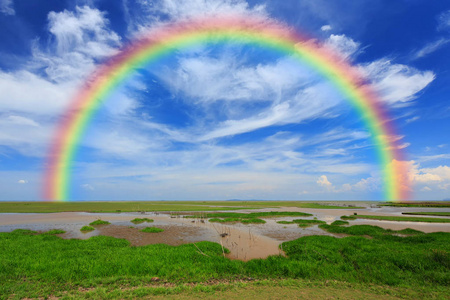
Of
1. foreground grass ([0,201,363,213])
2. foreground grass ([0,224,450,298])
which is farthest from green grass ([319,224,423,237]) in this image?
foreground grass ([0,201,363,213])

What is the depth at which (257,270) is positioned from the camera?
13328mm

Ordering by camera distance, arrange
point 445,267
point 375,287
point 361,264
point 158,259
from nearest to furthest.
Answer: point 375,287, point 445,267, point 361,264, point 158,259

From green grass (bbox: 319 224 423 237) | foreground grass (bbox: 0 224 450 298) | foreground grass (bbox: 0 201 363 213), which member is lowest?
foreground grass (bbox: 0 201 363 213)

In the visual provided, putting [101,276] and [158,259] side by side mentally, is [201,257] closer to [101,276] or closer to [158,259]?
[158,259]

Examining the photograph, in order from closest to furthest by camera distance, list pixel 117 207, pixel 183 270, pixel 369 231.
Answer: pixel 183 270
pixel 369 231
pixel 117 207

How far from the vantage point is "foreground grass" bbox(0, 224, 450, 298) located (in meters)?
10.7

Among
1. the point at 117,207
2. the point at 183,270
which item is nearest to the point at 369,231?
the point at 183,270

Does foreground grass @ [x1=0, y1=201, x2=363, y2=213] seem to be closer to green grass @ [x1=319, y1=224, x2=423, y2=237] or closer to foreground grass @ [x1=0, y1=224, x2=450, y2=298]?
green grass @ [x1=319, y1=224, x2=423, y2=237]

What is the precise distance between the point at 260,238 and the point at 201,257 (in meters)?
12.5

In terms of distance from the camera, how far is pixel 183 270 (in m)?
13.0

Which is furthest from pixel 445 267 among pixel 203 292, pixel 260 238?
pixel 260 238

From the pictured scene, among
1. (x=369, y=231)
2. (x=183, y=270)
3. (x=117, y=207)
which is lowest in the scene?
(x=117, y=207)

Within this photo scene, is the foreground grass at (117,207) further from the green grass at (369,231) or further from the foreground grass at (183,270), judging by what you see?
the foreground grass at (183,270)

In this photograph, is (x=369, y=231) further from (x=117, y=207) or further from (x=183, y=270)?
(x=117, y=207)
